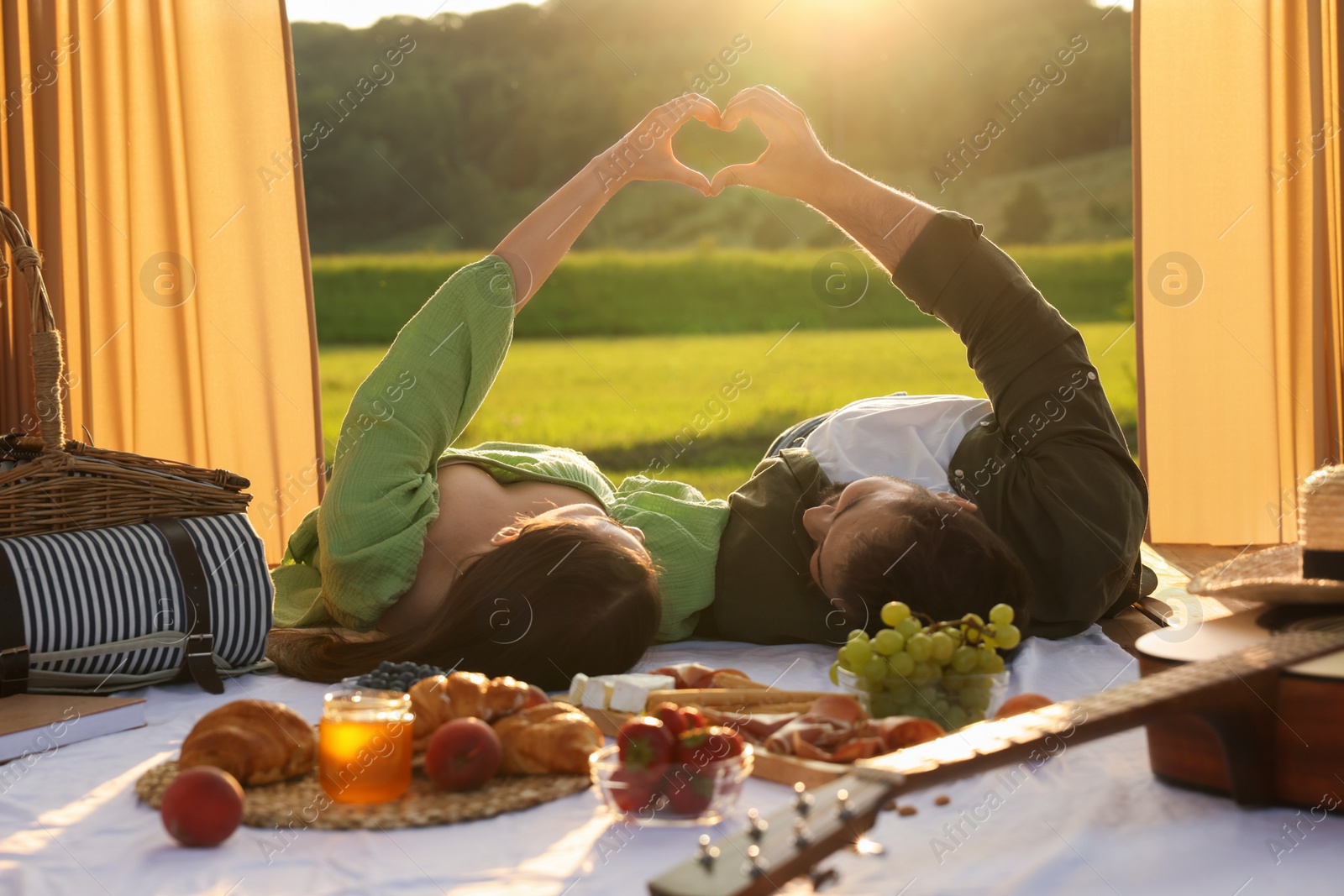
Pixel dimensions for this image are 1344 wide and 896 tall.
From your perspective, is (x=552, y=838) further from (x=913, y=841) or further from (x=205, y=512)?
(x=205, y=512)

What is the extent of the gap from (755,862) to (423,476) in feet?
3.64

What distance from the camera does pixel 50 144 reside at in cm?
271

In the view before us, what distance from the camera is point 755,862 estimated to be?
25.1 inches

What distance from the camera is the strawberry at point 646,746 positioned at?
3.03ft

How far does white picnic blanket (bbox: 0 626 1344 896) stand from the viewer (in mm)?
860

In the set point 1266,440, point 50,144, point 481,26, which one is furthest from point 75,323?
point 481,26

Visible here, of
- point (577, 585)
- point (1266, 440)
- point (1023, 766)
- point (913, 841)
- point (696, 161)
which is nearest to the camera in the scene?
point (913, 841)

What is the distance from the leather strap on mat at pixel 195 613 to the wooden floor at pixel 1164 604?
1.24 meters

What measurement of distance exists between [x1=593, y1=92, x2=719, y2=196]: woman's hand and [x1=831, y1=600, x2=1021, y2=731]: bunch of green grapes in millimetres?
909

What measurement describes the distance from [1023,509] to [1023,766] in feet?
2.09

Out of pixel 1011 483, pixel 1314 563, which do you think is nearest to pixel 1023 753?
pixel 1314 563

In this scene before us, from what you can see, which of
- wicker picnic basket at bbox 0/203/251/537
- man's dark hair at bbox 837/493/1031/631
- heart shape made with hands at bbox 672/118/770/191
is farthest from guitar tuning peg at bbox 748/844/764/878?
heart shape made with hands at bbox 672/118/770/191

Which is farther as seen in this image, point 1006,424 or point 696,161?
point 696,161

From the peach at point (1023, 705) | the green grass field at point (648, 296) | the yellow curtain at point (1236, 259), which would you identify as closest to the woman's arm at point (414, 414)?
the peach at point (1023, 705)
